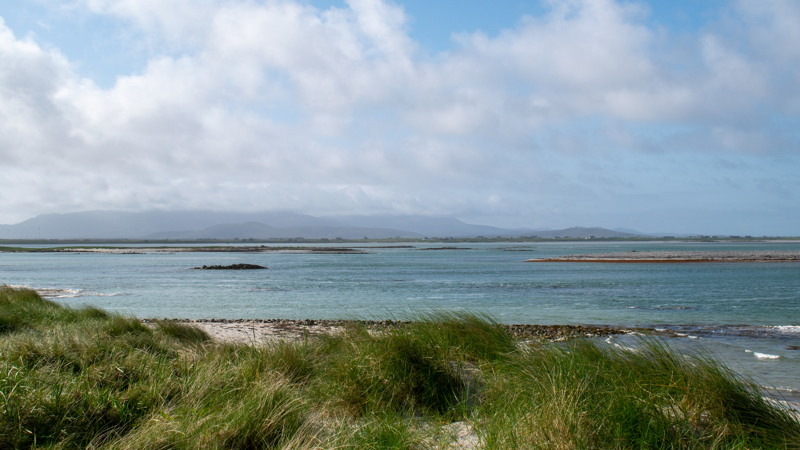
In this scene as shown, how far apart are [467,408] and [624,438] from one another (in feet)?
6.00

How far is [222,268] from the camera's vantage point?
52.7 m

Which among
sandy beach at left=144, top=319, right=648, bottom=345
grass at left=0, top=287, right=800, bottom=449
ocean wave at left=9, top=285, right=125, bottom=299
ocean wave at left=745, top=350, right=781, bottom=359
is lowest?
ocean wave at left=9, top=285, right=125, bottom=299

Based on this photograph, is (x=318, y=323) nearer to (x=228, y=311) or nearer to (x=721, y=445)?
(x=228, y=311)

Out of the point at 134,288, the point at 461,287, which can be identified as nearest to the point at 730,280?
the point at 461,287

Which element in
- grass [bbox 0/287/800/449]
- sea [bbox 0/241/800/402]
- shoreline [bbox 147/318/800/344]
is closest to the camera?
grass [bbox 0/287/800/449]

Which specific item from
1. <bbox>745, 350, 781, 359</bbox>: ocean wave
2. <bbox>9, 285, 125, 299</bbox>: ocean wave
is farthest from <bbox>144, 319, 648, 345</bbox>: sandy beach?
<bbox>9, 285, 125, 299</bbox>: ocean wave

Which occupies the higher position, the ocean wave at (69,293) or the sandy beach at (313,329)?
the sandy beach at (313,329)

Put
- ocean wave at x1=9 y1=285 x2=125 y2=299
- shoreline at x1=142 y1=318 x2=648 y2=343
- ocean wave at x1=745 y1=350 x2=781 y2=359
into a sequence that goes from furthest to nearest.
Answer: ocean wave at x1=9 y1=285 x2=125 y2=299 → shoreline at x1=142 y1=318 x2=648 y2=343 → ocean wave at x1=745 y1=350 x2=781 y2=359

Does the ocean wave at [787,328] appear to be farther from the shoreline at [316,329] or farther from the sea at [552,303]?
the shoreline at [316,329]

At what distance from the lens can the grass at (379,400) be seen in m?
4.13

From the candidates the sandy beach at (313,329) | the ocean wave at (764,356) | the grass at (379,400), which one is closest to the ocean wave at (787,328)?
the sandy beach at (313,329)

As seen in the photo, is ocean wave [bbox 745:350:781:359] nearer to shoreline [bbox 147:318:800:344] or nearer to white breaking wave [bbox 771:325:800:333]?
shoreline [bbox 147:318:800:344]

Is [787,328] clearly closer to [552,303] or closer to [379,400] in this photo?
[552,303]

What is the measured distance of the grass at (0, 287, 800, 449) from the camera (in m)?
4.13
